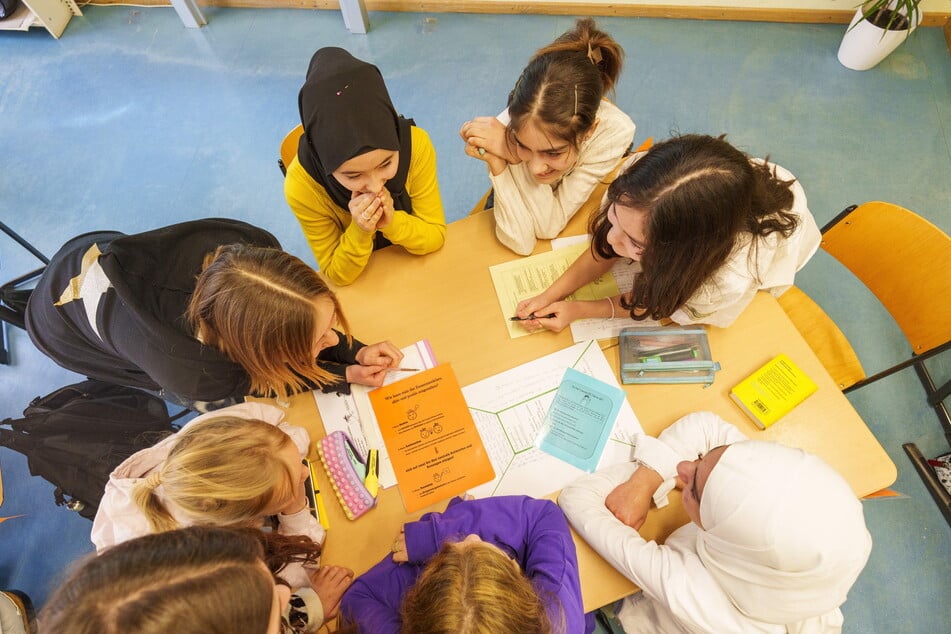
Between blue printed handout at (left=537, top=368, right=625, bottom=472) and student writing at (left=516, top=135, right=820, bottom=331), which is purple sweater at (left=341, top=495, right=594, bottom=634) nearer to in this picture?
blue printed handout at (left=537, top=368, right=625, bottom=472)

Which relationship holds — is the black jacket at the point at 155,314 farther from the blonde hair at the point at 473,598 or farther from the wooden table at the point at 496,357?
the blonde hair at the point at 473,598

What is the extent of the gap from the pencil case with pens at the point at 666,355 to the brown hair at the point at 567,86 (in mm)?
502

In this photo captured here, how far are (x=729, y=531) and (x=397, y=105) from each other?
7.82 feet

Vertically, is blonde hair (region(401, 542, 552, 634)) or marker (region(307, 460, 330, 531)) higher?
blonde hair (region(401, 542, 552, 634))

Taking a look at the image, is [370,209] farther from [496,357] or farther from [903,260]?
[903,260]

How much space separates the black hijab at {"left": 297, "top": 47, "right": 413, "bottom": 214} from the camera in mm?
1104

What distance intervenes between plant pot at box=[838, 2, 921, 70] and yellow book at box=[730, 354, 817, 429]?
2162 mm

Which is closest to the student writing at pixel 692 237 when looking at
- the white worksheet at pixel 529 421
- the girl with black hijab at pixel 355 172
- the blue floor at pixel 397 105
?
the white worksheet at pixel 529 421

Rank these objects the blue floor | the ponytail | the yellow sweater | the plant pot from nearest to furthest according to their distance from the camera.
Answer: the ponytail < the yellow sweater < the blue floor < the plant pot

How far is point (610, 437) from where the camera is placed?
112 cm

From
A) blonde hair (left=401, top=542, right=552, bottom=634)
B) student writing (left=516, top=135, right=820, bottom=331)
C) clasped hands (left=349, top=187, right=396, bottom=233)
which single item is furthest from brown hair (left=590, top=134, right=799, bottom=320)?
blonde hair (left=401, top=542, right=552, bottom=634)

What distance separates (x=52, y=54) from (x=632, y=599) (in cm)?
389

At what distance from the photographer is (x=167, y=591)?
669 millimetres

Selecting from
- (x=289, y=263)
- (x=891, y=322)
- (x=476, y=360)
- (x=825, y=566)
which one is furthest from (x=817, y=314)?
(x=289, y=263)
